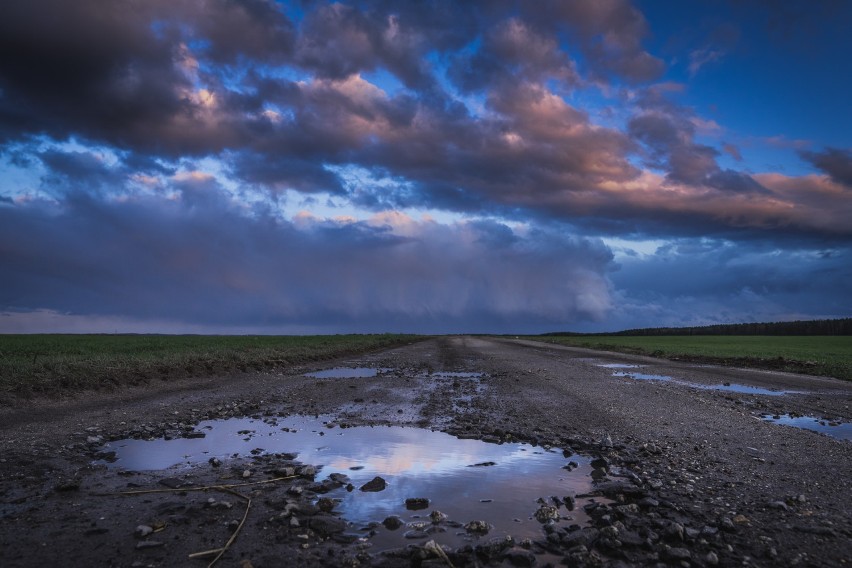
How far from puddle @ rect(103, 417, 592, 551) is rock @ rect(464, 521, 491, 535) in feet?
0.26

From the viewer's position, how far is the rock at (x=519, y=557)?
4.05 meters

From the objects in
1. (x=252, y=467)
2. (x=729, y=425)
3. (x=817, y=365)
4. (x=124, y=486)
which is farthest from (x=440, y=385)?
(x=817, y=365)

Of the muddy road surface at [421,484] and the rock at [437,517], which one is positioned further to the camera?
the rock at [437,517]

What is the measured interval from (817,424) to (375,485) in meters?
10.5

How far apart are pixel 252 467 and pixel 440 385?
36.7 ft

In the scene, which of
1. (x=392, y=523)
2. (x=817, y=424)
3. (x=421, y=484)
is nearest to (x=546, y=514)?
(x=392, y=523)

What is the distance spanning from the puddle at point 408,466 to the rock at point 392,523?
2.8 inches

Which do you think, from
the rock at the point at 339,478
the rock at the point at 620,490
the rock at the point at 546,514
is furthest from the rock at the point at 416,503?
the rock at the point at 620,490

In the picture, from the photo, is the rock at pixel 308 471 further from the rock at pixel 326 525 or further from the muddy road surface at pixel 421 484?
the rock at pixel 326 525

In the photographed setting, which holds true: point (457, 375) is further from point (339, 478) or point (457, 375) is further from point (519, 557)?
point (519, 557)

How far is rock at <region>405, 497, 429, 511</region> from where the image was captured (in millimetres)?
5320

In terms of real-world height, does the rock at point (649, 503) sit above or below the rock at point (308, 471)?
above

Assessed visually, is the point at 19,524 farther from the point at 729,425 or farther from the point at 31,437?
the point at 729,425

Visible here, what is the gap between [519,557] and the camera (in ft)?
13.4
